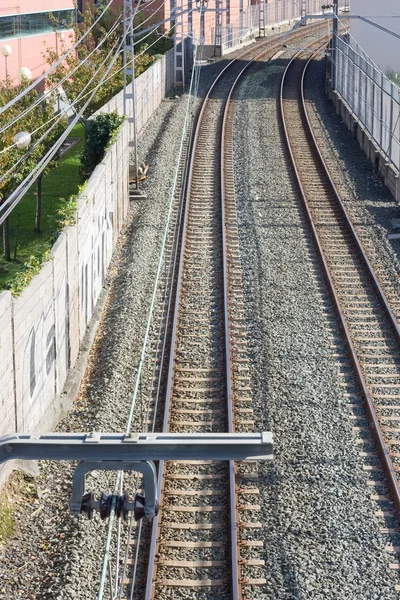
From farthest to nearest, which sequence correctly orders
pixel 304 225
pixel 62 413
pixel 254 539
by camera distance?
pixel 304 225 → pixel 62 413 → pixel 254 539

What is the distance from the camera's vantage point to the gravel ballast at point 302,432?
344 inches

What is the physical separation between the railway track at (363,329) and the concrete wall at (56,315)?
411 cm

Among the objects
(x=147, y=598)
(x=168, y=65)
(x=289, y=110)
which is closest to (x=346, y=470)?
(x=147, y=598)

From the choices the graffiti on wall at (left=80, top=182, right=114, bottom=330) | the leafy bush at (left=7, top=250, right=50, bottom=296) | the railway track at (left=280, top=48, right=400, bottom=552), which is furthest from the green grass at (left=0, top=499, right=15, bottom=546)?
the graffiti on wall at (left=80, top=182, right=114, bottom=330)

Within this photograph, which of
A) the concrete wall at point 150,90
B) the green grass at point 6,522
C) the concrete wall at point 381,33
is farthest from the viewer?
the concrete wall at point 381,33

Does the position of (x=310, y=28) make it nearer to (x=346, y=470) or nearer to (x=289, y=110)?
(x=289, y=110)

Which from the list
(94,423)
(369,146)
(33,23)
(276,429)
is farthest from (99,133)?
(33,23)

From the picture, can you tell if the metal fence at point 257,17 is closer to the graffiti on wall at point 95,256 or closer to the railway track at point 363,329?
the railway track at point 363,329

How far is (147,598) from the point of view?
822 centimetres

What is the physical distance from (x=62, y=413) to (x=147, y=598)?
4496mm

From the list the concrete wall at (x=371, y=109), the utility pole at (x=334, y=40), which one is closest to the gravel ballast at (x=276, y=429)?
the concrete wall at (x=371, y=109)

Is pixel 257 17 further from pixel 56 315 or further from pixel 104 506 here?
pixel 104 506

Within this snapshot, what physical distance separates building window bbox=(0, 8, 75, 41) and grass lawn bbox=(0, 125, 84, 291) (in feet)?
24.3

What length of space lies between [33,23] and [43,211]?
56.8ft
